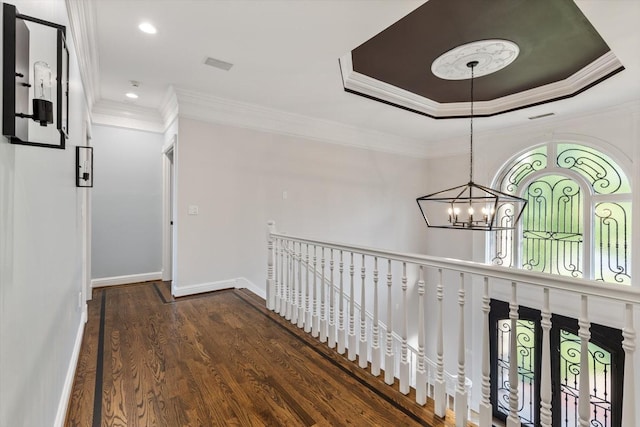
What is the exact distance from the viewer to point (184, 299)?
11.8ft

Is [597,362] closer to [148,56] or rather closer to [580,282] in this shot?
[580,282]

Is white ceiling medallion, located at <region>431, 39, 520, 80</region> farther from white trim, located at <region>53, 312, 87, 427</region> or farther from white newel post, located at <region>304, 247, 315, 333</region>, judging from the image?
white trim, located at <region>53, 312, 87, 427</region>

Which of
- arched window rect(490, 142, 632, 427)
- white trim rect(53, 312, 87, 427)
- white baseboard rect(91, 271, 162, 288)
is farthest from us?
white baseboard rect(91, 271, 162, 288)

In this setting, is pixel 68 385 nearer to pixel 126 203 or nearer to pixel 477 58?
pixel 126 203

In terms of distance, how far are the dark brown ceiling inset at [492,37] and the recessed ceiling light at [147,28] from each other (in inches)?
68.7

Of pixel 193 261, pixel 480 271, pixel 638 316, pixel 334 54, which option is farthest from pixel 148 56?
pixel 638 316

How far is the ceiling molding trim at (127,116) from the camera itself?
4094 mm

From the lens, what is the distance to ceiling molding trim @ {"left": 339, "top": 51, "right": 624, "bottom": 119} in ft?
10.1

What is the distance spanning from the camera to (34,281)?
1.18 m

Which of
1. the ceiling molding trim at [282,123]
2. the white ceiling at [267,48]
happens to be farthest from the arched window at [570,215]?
the ceiling molding trim at [282,123]

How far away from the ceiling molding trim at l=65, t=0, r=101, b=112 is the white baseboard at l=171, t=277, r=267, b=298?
7.81ft

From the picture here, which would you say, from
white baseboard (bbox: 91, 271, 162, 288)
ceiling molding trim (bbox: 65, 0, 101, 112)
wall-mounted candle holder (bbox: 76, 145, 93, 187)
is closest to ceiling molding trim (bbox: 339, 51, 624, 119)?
ceiling molding trim (bbox: 65, 0, 101, 112)

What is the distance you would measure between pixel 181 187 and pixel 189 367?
7.26ft

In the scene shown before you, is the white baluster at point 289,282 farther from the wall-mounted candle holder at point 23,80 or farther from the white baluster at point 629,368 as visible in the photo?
the white baluster at point 629,368
